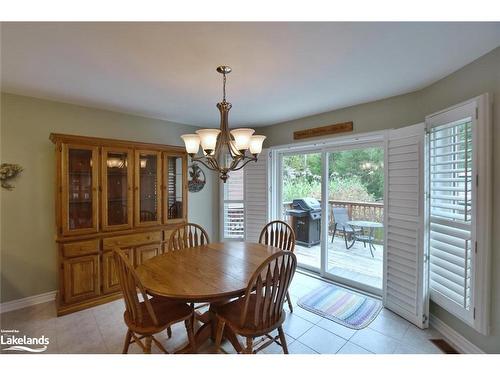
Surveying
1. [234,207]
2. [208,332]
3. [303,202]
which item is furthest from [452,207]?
[234,207]

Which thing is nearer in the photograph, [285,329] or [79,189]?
[285,329]

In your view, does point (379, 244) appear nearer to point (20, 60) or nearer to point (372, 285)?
point (372, 285)

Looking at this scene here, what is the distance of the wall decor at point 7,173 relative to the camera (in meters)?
2.43

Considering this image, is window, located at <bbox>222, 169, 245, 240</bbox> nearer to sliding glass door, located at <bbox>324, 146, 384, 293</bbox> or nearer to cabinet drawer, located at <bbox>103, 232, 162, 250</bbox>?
cabinet drawer, located at <bbox>103, 232, 162, 250</bbox>

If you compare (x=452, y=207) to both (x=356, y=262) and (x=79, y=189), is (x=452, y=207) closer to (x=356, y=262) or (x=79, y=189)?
(x=356, y=262)

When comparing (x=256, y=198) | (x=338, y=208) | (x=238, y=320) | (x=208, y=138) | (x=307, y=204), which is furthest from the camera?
(x=256, y=198)

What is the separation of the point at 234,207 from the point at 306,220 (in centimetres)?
129

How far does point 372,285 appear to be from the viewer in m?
2.93

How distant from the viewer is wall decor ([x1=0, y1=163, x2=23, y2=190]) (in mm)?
2434

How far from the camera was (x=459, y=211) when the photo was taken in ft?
6.27

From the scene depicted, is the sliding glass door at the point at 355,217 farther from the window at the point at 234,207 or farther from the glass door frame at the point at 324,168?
the window at the point at 234,207
